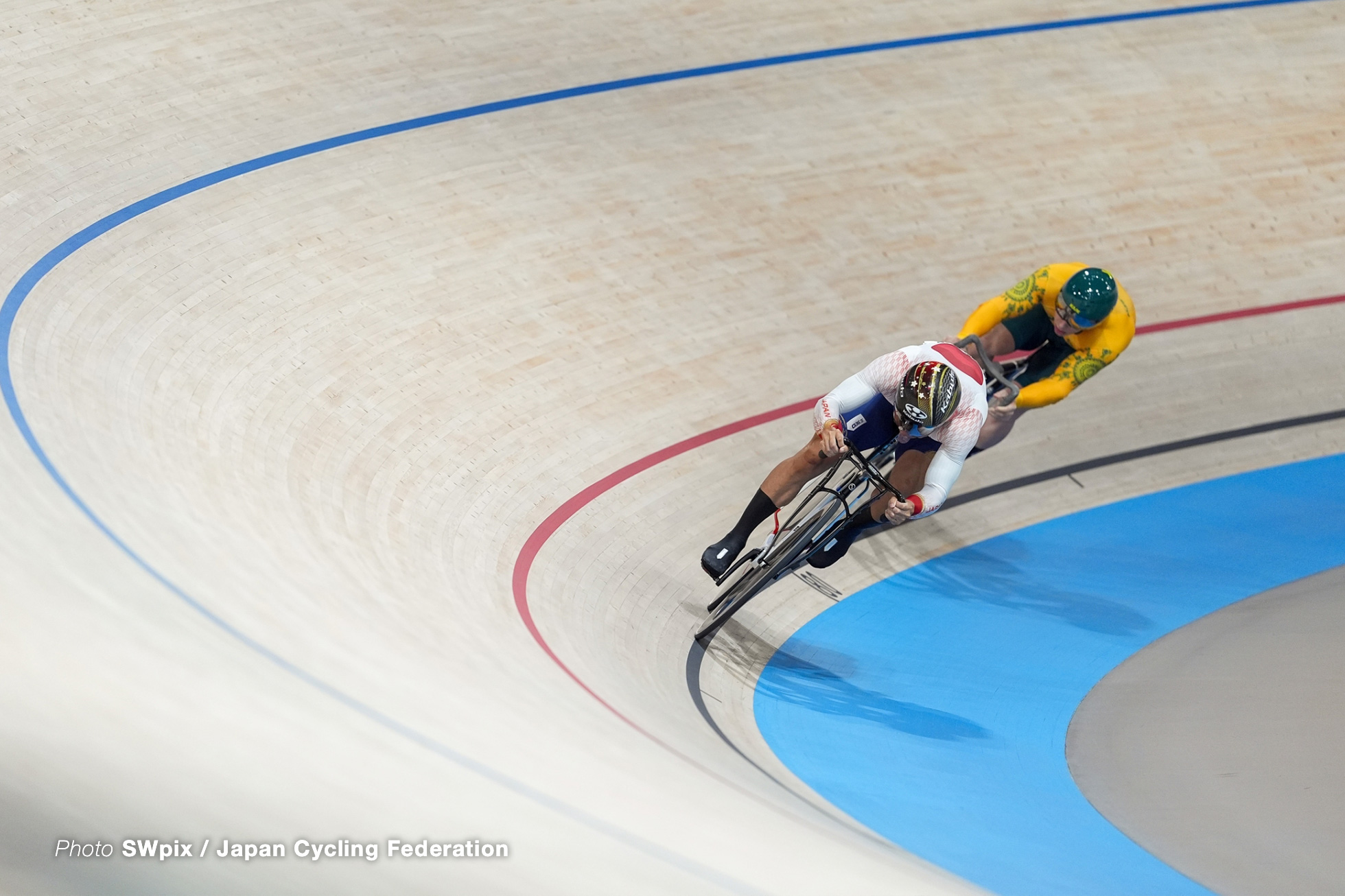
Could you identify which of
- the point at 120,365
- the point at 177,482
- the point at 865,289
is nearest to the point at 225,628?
the point at 177,482

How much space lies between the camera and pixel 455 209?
199 inches

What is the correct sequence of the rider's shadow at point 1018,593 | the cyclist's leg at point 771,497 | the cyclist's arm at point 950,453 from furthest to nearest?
the rider's shadow at point 1018,593 < the cyclist's leg at point 771,497 < the cyclist's arm at point 950,453

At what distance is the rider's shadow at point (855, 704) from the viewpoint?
3768 mm

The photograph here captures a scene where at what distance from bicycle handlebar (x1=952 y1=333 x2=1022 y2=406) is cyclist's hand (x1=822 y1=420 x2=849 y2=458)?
0.67m

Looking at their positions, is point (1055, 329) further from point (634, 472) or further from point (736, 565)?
point (634, 472)

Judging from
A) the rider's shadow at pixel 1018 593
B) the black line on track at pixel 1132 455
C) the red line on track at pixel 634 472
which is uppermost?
the red line on track at pixel 634 472

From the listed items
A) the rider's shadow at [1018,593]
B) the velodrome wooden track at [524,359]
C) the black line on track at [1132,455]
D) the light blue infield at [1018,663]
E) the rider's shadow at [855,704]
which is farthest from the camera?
the black line on track at [1132,455]

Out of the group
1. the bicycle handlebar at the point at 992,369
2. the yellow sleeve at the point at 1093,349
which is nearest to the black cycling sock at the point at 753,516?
the bicycle handlebar at the point at 992,369

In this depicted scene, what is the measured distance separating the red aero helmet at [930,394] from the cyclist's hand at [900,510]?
8.5 inches

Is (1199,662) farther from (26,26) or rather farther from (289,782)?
(26,26)

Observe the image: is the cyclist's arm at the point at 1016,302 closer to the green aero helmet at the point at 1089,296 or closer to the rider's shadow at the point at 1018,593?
the green aero helmet at the point at 1089,296

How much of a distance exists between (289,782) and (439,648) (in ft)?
2.57

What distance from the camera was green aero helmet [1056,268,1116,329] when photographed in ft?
12.9

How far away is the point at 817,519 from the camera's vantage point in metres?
3.83
